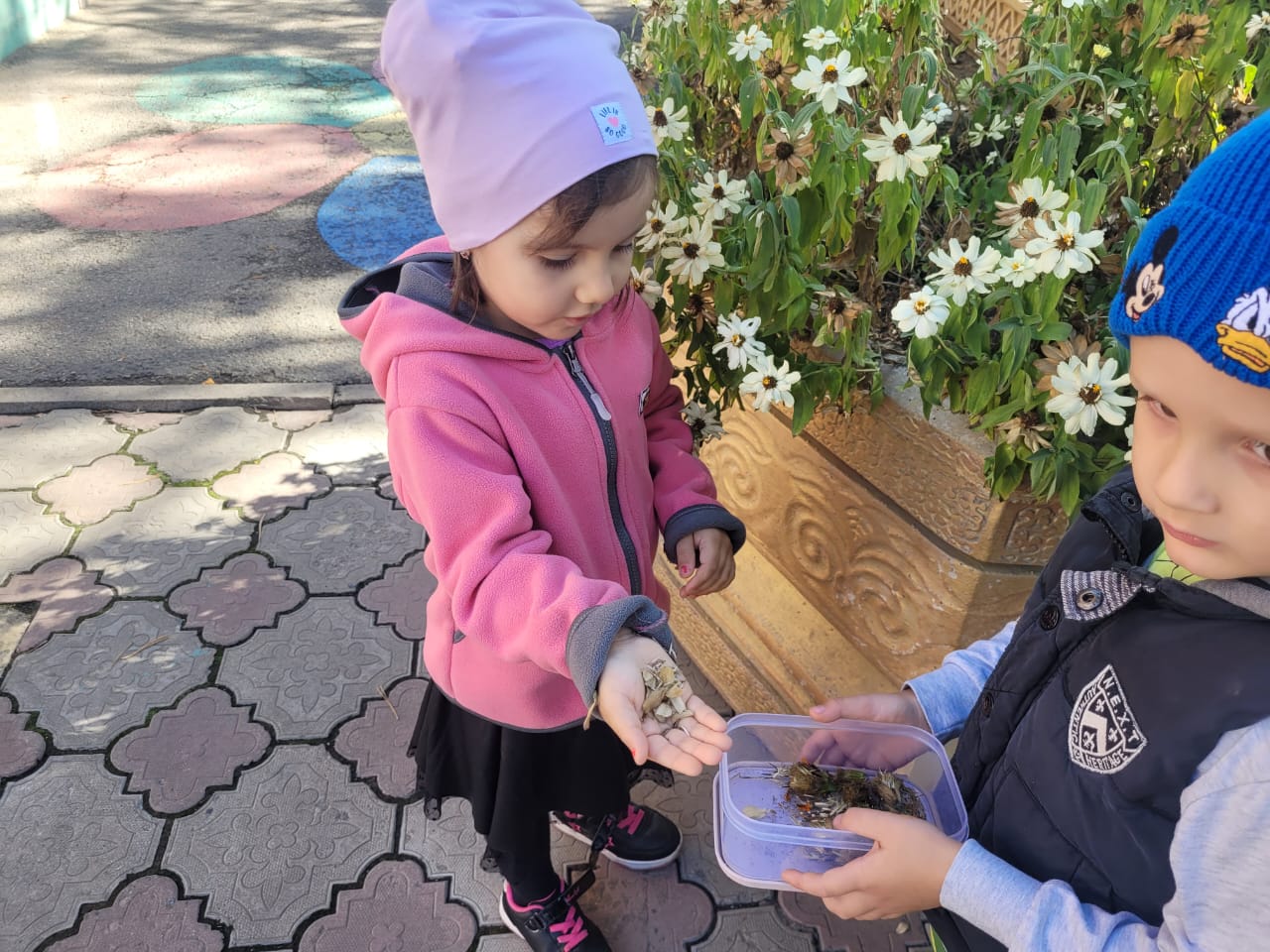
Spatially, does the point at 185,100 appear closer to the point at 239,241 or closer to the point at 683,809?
the point at 239,241

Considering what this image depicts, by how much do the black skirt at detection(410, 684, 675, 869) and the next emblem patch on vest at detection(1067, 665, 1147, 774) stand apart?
0.84 metres

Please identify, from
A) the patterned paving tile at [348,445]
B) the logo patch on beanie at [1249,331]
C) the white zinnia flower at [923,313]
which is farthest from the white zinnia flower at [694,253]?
the patterned paving tile at [348,445]

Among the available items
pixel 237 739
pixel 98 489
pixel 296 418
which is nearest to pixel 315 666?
pixel 237 739

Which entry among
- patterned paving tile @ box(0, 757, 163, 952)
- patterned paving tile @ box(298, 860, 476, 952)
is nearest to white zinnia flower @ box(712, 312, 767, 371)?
patterned paving tile @ box(298, 860, 476, 952)

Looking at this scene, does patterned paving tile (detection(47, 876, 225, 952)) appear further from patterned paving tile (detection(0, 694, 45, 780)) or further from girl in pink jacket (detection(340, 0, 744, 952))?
girl in pink jacket (detection(340, 0, 744, 952))

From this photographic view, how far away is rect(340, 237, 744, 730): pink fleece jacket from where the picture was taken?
1185mm

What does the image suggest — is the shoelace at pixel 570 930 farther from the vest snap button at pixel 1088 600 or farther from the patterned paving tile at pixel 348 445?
the patterned paving tile at pixel 348 445

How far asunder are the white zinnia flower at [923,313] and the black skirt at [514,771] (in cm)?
84

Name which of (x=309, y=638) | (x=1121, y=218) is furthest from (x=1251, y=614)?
(x=309, y=638)

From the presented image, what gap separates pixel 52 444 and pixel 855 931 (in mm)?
2930

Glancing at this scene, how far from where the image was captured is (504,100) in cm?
114

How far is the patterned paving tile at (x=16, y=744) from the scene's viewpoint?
2178 millimetres

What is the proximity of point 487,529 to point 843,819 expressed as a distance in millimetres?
565

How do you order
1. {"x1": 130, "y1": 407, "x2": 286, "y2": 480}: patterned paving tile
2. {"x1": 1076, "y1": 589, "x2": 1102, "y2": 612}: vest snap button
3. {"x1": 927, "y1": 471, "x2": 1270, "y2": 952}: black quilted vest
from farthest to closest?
{"x1": 130, "y1": 407, "x2": 286, "y2": 480}: patterned paving tile
{"x1": 1076, "y1": 589, "x2": 1102, "y2": 612}: vest snap button
{"x1": 927, "y1": 471, "x2": 1270, "y2": 952}: black quilted vest
